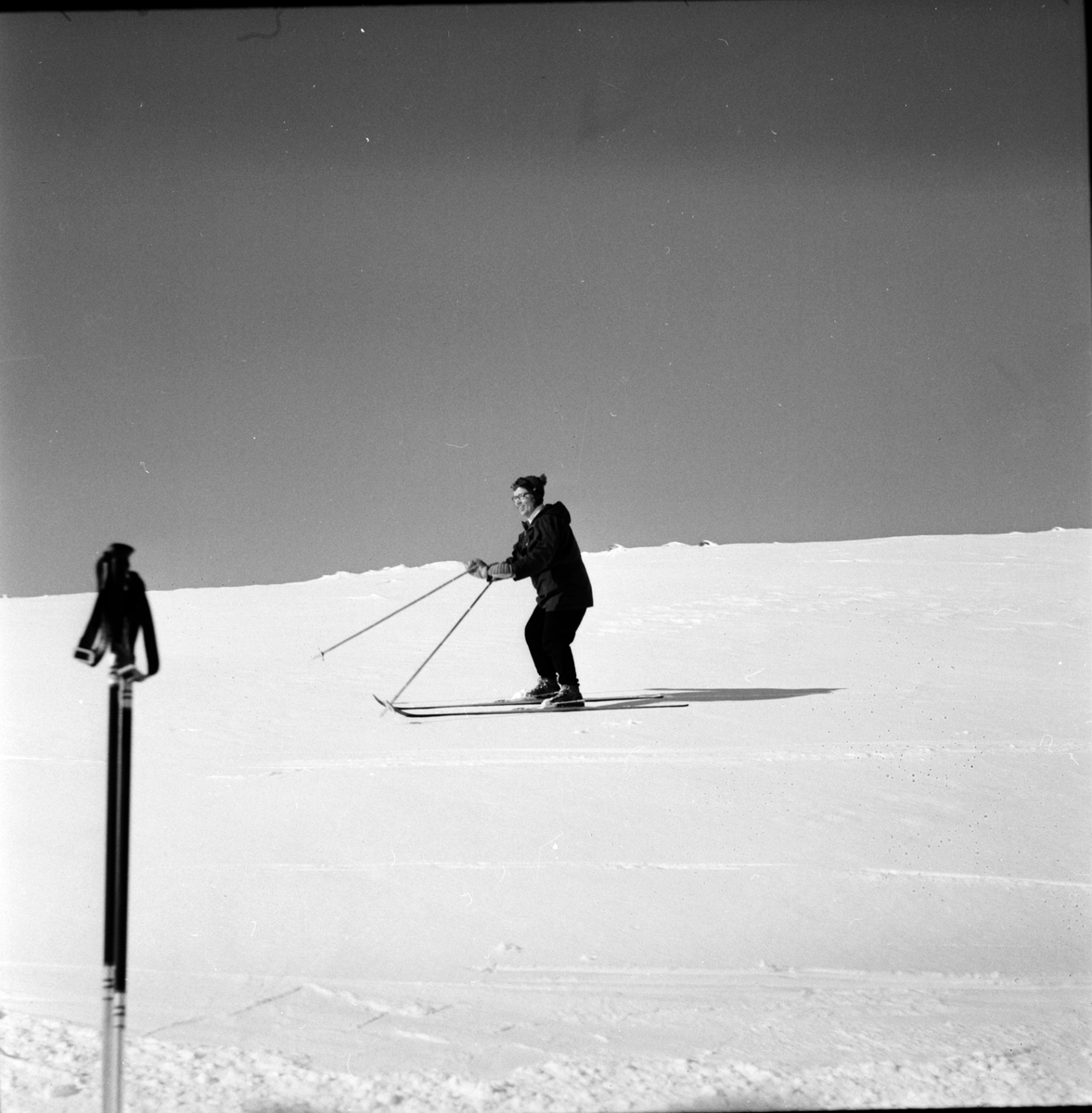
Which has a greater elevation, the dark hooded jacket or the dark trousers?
the dark hooded jacket

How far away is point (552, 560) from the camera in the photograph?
18.7ft

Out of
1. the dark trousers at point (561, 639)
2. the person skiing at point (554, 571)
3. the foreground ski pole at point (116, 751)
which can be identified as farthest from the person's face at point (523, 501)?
the foreground ski pole at point (116, 751)

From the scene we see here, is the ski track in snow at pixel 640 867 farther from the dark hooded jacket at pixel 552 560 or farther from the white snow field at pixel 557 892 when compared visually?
the dark hooded jacket at pixel 552 560

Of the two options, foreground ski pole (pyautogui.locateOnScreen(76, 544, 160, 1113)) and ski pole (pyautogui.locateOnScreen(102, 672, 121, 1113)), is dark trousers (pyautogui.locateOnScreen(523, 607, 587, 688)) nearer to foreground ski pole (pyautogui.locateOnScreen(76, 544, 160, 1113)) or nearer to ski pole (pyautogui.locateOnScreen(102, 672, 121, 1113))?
foreground ski pole (pyautogui.locateOnScreen(76, 544, 160, 1113))

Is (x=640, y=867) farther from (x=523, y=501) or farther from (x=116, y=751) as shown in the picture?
(x=523, y=501)

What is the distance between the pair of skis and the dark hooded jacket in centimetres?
46

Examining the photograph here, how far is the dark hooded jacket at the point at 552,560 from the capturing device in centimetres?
565

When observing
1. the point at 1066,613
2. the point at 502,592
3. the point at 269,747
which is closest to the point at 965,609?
the point at 1066,613

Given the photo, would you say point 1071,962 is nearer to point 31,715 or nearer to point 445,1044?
point 445,1044

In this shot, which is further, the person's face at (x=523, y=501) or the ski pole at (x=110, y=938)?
the person's face at (x=523, y=501)

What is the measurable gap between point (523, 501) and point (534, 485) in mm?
90

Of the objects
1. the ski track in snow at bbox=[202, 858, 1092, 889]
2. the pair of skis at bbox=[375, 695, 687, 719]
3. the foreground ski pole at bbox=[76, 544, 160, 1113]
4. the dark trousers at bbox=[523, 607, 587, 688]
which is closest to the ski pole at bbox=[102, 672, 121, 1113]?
the foreground ski pole at bbox=[76, 544, 160, 1113]

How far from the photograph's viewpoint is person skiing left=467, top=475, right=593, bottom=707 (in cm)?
566

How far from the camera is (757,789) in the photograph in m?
4.35
